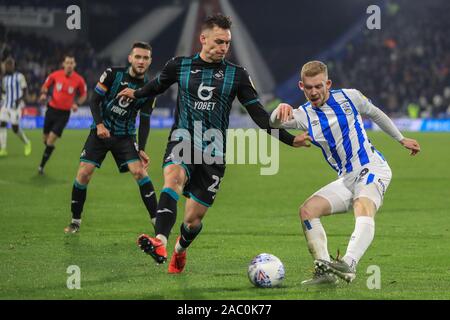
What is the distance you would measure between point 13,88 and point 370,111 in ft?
51.8

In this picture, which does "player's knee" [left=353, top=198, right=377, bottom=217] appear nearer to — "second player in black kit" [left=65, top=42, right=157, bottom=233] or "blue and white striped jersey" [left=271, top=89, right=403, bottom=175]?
"blue and white striped jersey" [left=271, top=89, right=403, bottom=175]

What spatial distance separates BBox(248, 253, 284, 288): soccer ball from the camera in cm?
743

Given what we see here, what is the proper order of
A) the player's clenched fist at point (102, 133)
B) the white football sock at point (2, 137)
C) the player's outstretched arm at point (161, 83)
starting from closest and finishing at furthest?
1. the player's outstretched arm at point (161, 83)
2. the player's clenched fist at point (102, 133)
3. the white football sock at point (2, 137)

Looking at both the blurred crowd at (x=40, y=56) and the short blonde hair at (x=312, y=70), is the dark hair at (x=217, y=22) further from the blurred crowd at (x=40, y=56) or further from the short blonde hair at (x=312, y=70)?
the blurred crowd at (x=40, y=56)

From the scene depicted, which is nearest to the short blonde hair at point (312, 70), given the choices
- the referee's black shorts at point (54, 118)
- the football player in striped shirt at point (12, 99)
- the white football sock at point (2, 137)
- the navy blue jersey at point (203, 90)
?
the navy blue jersey at point (203, 90)

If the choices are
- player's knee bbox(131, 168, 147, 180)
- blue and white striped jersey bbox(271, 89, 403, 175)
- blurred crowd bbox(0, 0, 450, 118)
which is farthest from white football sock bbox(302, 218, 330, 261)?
blurred crowd bbox(0, 0, 450, 118)

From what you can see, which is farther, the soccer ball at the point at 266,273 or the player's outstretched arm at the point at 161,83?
the player's outstretched arm at the point at 161,83

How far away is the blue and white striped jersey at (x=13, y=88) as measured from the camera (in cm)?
2227

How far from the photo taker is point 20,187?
52.9ft

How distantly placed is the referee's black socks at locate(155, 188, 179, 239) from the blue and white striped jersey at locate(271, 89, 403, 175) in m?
1.21

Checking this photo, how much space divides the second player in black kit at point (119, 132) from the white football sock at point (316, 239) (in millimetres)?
3486

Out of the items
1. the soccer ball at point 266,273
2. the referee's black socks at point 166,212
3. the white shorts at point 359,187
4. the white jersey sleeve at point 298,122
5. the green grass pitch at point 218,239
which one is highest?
the white jersey sleeve at point 298,122

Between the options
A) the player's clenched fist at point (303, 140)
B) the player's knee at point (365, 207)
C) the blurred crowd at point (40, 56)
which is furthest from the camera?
the blurred crowd at point (40, 56)

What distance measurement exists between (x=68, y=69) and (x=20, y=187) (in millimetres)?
3097
